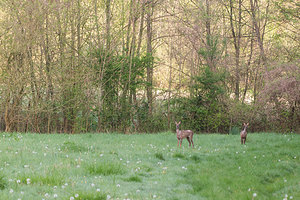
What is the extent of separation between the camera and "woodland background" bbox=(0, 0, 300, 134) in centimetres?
1478

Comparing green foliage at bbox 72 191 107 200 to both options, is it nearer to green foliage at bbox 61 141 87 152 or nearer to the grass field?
the grass field

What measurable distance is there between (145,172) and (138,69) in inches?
412

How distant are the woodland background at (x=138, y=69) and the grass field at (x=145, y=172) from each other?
445 cm

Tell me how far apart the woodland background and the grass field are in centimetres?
445

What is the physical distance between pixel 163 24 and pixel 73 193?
581 inches

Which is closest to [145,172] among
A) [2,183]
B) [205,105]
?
[2,183]

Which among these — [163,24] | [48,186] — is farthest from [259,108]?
[48,186]

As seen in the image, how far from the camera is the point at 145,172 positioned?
7445 millimetres

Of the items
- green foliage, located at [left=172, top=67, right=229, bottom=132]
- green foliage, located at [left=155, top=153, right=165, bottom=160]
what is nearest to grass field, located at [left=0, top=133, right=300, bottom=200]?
green foliage, located at [left=155, top=153, right=165, bottom=160]

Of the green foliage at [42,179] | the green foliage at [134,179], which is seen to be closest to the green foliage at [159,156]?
the green foliage at [134,179]

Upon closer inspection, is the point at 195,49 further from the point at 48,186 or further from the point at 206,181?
the point at 48,186

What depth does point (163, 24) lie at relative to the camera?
61.4ft

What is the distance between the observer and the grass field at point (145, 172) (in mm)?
5770

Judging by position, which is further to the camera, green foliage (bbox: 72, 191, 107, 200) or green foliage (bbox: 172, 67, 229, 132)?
green foliage (bbox: 172, 67, 229, 132)
